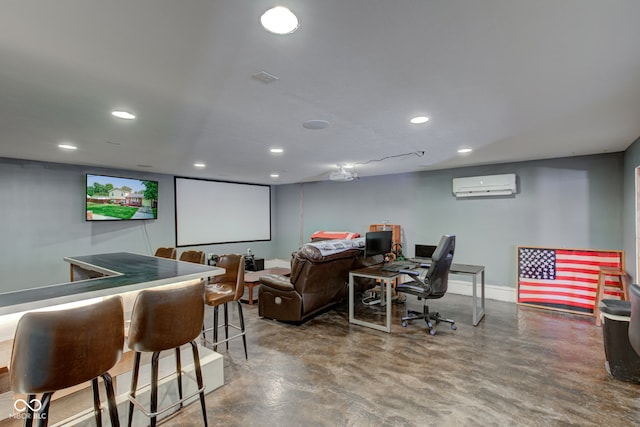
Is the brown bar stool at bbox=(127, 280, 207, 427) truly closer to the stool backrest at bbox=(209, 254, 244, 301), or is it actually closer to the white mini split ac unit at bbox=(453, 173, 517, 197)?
the stool backrest at bbox=(209, 254, 244, 301)

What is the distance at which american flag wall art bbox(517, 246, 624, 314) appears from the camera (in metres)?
4.42

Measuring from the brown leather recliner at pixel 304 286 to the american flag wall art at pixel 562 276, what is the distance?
298 centimetres

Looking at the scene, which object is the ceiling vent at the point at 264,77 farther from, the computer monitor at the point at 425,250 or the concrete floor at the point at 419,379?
the computer monitor at the point at 425,250

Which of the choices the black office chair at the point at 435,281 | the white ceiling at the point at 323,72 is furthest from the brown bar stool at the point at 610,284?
the black office chair at the point at 435,281

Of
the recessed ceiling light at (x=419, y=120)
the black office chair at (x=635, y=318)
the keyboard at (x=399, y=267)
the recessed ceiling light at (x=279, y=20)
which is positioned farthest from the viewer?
the keyboard at (x=399, y=267)

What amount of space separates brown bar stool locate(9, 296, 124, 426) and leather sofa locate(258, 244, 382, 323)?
2.52 metres

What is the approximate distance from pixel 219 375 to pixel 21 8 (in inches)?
102

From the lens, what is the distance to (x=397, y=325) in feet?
13.2

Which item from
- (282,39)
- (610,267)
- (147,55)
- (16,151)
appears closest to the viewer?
(282,39)

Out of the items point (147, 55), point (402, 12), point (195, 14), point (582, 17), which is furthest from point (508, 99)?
point (147, 55)

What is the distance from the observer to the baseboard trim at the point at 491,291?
16.6ft

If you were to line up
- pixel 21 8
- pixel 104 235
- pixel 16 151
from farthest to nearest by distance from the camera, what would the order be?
pixel 104 235, pixel 16 151, pixel 21 8

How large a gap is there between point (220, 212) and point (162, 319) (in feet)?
18.3

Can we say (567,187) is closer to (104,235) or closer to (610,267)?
(610,267)
